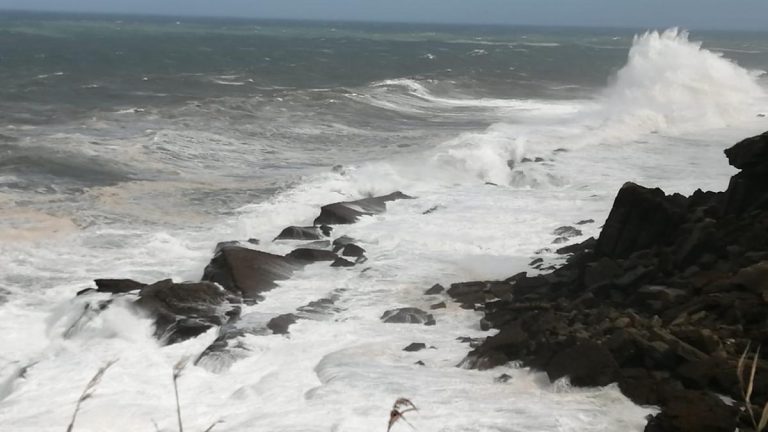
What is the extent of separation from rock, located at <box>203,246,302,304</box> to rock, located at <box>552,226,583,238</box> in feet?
15.5

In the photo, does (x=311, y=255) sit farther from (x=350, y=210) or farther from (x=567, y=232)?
(x=567, y=232)

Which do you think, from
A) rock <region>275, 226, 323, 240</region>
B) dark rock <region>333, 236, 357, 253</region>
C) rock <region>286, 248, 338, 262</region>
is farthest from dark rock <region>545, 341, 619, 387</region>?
rock <region>275, 226, 323, 240</region>

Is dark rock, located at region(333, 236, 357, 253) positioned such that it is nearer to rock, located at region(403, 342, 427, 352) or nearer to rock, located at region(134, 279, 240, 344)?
rock, located at region(134, 279, 240, 344)

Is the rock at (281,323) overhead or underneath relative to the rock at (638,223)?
underneath

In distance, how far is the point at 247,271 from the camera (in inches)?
→ 459

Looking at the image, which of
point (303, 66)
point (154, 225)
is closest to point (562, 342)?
point (154, 225)

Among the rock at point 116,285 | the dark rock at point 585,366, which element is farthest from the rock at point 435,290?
the rock at point 116,285

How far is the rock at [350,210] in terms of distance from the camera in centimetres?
1521

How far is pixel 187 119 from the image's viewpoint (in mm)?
27516

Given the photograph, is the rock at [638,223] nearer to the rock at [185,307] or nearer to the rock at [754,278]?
the rock at [754,278]

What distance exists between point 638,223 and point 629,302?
1.91 meters

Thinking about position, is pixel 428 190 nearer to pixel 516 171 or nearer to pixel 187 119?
pixel 516 171

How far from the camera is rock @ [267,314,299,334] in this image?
9.87 meters

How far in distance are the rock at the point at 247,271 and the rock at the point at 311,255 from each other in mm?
362
